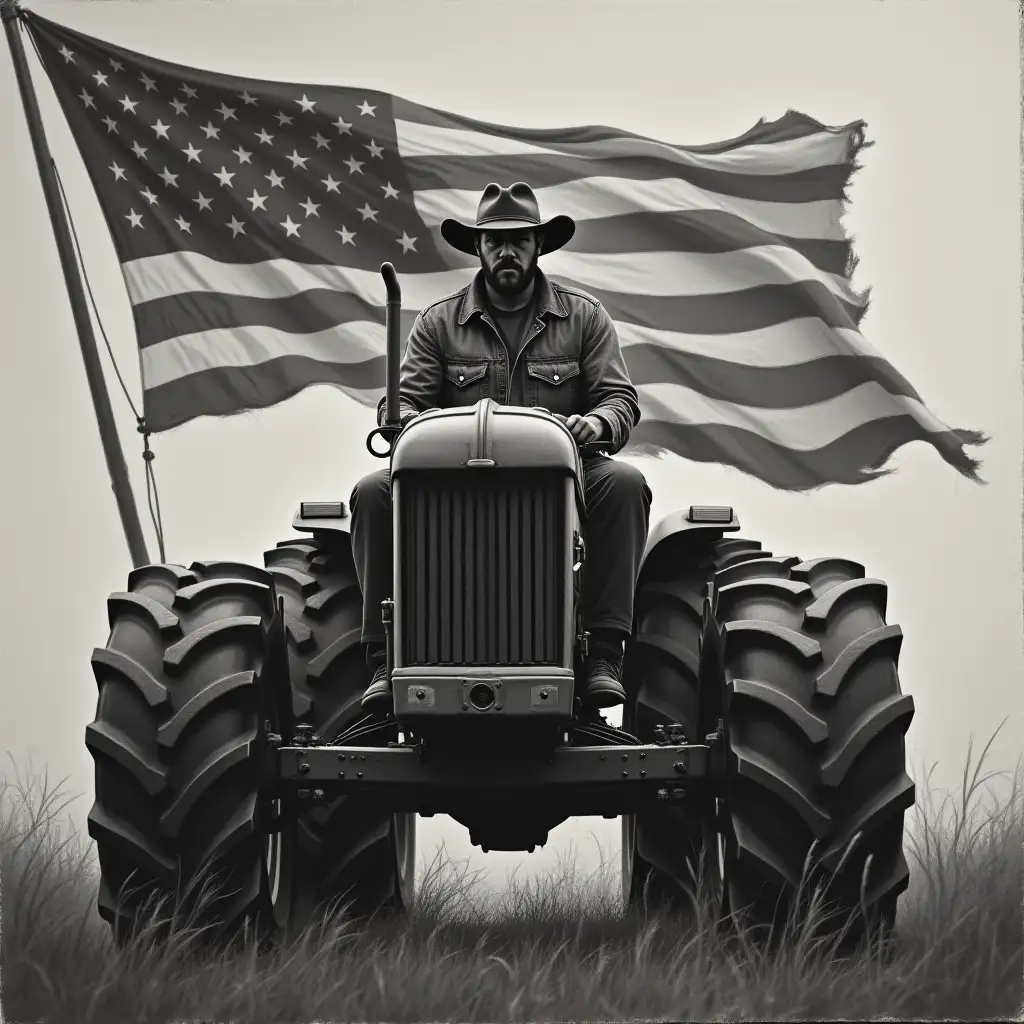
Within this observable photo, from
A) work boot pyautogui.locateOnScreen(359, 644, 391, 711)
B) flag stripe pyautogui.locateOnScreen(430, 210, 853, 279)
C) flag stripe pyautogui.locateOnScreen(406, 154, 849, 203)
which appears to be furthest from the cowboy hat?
flag stripe pyautogui.locateOnScreen(406, 154, 849, 203)

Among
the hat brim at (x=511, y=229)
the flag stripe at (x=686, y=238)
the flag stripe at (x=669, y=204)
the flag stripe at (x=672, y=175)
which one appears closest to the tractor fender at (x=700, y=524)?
the hat brim at (x=511, y=229)

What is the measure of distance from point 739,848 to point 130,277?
18.5ft

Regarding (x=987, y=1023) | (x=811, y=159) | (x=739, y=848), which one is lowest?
(x=987, y=1023)

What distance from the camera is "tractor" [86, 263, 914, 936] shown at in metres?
5.54

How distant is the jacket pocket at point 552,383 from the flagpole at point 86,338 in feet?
10.8

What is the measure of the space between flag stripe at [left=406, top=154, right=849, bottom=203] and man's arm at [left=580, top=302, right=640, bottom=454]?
4.04 meters

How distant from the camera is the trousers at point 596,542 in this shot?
238 inches

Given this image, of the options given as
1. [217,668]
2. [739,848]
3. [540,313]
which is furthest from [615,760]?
[540,313]

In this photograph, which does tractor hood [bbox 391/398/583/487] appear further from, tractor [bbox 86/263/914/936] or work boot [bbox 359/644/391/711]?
work boot [bbox 359/644/391/711]

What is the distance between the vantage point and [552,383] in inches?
261

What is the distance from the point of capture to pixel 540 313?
22.0 feet

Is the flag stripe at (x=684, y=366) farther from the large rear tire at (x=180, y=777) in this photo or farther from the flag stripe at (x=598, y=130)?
the large rear tire at (x=180, y=777)

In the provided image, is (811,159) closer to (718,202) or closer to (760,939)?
(718,202)

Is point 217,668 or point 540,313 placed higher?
point 540,313
